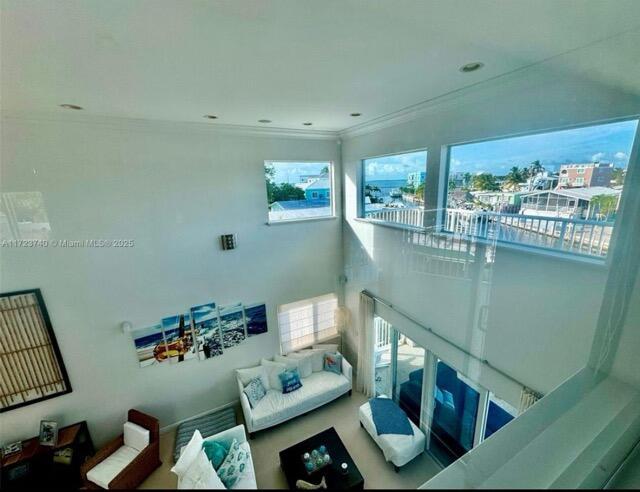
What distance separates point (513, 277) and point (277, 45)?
257cm

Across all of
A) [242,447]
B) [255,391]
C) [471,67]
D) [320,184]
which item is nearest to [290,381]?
[255,391]

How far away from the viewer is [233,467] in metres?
1.47

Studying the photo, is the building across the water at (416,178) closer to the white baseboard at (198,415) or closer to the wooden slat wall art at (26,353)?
the white baseboard at (198,415)

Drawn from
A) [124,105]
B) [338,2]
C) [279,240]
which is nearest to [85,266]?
[124,105]

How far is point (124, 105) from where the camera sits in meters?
2.60

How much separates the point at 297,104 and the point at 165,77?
1.24 metres

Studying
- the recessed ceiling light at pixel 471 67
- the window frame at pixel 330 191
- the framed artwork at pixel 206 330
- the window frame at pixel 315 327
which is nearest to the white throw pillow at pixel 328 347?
the window frame at pixel 315 327

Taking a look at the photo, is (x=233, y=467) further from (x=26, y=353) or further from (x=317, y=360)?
(x=26, y=353)

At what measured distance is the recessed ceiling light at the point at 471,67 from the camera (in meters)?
1.91

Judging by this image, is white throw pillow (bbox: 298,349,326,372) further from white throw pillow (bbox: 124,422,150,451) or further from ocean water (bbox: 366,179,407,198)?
ocean water (bbox: 366,179,407,198)

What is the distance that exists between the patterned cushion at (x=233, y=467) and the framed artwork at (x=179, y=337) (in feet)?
8.55

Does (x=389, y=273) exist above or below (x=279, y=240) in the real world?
below

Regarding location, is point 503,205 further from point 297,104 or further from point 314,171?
point 314,171

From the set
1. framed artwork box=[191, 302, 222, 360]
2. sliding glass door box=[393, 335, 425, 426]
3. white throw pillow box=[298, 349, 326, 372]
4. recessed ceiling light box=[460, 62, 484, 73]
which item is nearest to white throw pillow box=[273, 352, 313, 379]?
white throw pillow box=[298, 349, 326, 372]
